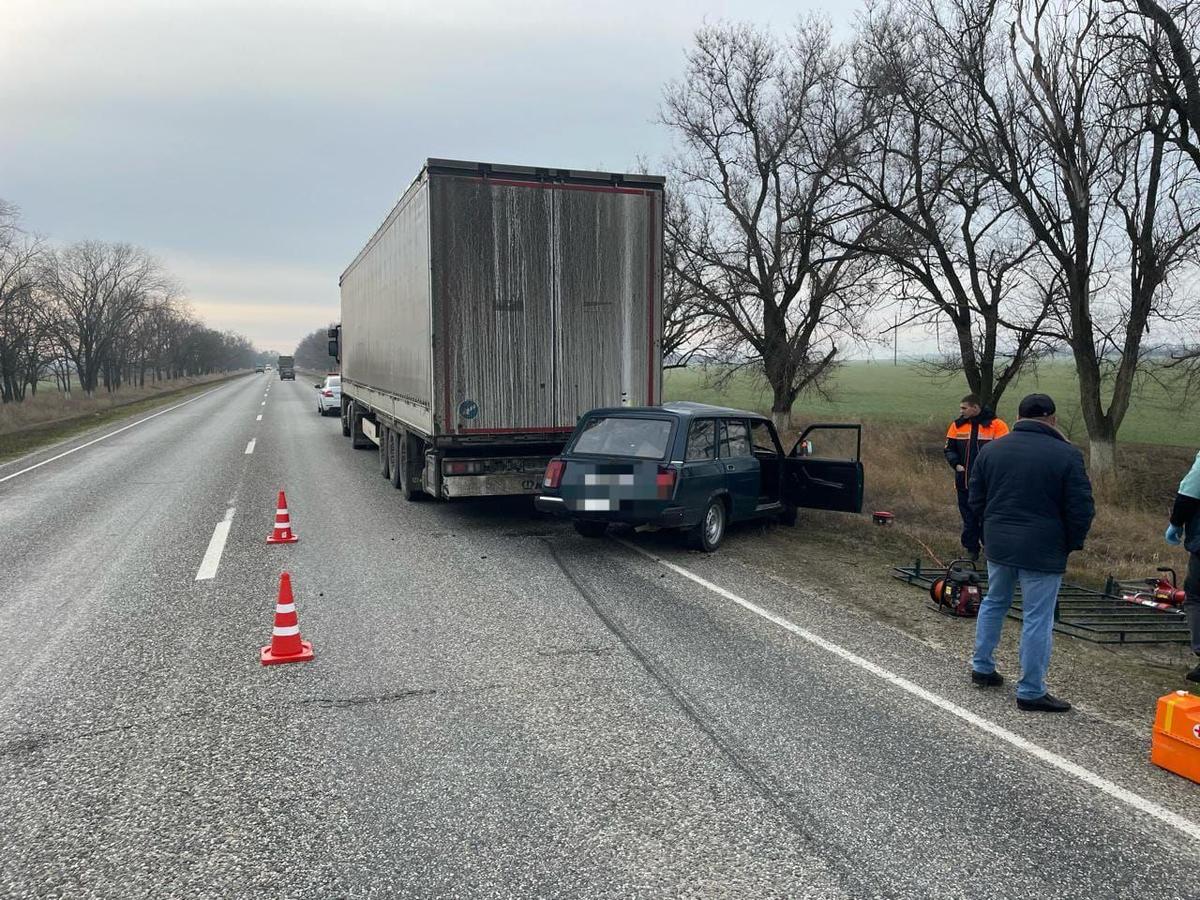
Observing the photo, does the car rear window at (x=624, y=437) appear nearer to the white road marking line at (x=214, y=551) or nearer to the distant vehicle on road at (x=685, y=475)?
the distant vehicle on road at (x=685, y=475)

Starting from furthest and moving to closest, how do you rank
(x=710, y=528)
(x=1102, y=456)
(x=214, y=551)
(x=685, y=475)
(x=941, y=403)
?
(x=941, y=403) < (x=1102, y=456) < (x=710, y=528) < (x=214, y=551) < (x=685, y=475)

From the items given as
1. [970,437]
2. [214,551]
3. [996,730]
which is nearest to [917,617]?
[996,730]

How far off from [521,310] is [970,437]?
16.5 ft

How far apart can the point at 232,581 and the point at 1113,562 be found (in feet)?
30.9

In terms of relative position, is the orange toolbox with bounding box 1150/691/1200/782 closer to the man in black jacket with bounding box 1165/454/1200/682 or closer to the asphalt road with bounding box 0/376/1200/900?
the asphalt road with bounding box 0/376/1200/900

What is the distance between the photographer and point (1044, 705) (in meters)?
4.63

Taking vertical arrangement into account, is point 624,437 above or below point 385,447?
above

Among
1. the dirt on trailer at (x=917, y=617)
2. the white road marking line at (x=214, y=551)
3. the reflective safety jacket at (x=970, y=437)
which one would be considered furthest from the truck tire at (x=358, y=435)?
the reflective safety jacket at (x=970, y=437)

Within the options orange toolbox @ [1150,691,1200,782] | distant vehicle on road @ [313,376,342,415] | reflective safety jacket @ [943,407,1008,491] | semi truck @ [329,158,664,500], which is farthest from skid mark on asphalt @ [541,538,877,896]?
distant vehicle on road @ [313,376,342,415]

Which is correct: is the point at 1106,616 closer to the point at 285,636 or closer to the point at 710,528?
the point at 710,528

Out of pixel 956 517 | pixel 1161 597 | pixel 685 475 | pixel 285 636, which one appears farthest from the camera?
pixel 956 517

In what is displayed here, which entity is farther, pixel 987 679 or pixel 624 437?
pixel 624 437

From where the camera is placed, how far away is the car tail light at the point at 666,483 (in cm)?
805

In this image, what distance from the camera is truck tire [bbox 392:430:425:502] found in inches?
454
